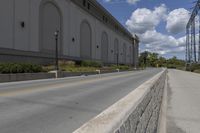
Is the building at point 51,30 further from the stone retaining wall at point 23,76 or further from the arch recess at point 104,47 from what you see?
the stone retaining wall at point 23,76

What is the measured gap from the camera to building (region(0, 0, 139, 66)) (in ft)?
119

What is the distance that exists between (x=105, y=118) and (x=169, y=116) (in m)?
7.35

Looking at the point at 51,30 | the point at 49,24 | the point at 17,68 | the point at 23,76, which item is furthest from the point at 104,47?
the point at 23,76

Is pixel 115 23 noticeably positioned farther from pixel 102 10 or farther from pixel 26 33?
pixel 26 33

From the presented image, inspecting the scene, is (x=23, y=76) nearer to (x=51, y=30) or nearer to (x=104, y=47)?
(x=51, y=30)

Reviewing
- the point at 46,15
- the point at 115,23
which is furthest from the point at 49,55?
the point at 115,23

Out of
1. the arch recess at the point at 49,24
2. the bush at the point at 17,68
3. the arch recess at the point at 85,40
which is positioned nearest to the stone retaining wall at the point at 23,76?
the bush at the point at 17,68

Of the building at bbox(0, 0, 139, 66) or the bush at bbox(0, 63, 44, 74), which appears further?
the building at bbox(0, 0, 139, 66)

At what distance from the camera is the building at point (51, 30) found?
36.3m

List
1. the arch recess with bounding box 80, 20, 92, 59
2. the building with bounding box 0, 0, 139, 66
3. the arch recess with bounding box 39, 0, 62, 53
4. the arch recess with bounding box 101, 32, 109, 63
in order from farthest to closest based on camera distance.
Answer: the arch recess with bounding box 101, 32, 109, 63
the arch recess with bounding box 80, 20, 92, 59
the arch recess with bounding box 39, 0, 62, 53
the building with bounding box 0, 0, 139, 66

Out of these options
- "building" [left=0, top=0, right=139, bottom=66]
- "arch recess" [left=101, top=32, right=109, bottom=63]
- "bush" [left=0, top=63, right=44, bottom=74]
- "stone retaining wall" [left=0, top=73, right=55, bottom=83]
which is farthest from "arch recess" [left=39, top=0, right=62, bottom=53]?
"arch recess" [left=101, top=32, right=109, bottom=63]

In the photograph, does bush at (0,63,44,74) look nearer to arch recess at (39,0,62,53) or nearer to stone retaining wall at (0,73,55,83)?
stone retaining wall at (0,73,55,83)

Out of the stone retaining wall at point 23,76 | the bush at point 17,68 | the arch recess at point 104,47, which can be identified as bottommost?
the stone retaining wall at point 23,76

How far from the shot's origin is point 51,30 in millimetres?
→ 48281
